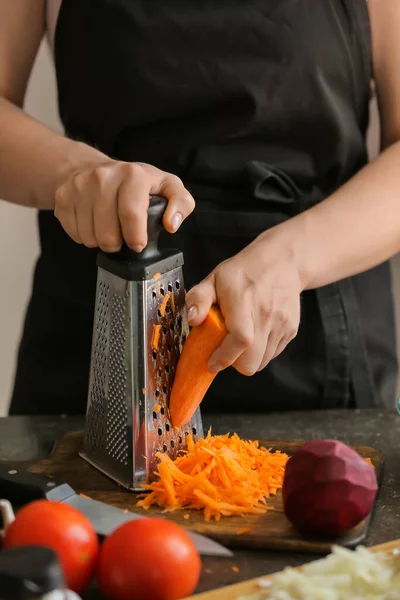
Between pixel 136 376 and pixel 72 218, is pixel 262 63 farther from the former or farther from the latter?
pixel 136 376

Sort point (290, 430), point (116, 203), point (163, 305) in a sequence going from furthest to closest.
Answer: point (290, 430), point (163, 305), point (116, 203)

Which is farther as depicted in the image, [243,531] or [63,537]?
[243,531]

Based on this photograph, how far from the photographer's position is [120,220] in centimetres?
135

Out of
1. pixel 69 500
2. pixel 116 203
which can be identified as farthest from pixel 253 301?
pixel 69 500

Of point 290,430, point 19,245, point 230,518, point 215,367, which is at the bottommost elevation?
point 19,245

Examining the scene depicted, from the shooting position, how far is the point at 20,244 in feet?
9.08

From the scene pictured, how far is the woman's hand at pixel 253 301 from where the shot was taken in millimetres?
1390

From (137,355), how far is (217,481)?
0.22m

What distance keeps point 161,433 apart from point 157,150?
0.56 meters

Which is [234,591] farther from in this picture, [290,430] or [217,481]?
[290,430]

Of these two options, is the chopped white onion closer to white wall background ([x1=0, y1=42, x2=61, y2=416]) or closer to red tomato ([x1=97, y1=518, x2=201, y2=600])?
red tomato ([x1=97, y1=518, x2=201, y2=600])

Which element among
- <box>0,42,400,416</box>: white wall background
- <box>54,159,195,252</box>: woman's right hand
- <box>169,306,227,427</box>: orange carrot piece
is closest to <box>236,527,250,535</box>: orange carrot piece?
<box>169,306,227,427</box>: orange carrot piece

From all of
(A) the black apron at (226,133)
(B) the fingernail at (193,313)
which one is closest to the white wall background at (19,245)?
(A) the black apron at (226,133)

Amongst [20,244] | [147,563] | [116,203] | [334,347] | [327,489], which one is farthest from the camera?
[20,244]
